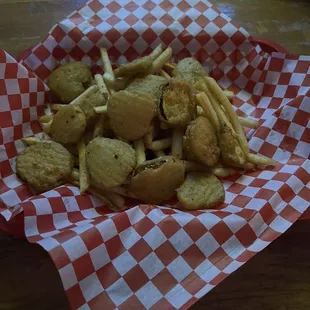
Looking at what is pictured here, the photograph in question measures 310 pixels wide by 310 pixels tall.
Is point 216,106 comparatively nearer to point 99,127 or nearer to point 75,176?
point 99,127

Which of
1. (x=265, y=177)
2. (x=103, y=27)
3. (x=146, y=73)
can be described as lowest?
(x=265, y=177)

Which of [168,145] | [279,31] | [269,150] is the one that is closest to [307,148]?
[269,150]

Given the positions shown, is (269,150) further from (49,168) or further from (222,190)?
(49,168)

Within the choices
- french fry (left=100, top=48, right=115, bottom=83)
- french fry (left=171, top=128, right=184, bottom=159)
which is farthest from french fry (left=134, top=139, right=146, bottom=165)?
french fry (left=100, top=48, right=115, bottom=83)

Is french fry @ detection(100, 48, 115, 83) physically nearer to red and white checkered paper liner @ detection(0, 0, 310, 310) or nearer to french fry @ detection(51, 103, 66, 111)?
red and white checkered paper liner @ detection(0, 0, 310, 310)

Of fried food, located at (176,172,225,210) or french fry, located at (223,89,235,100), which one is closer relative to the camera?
fried food, located at (176,172,225,210)
